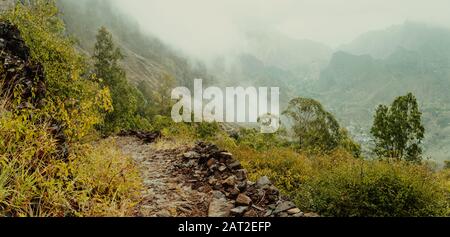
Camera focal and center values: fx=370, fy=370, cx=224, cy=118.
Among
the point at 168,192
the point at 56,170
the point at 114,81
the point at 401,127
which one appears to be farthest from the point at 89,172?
the point at 401,127

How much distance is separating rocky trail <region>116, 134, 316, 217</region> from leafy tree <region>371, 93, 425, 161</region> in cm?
2535

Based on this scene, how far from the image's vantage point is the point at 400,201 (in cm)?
709

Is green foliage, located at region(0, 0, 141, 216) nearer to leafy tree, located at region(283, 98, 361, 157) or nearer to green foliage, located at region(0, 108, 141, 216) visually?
green foliage, located at region(0, 108, 141, 216)

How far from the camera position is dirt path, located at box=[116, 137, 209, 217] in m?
7.01

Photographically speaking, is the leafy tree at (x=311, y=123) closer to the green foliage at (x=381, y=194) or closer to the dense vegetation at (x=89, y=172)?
the dense vegetation at (x=89, y=172)

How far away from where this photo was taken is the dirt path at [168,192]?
701 centimetres

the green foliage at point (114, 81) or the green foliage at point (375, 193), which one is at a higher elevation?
the green foliage at point (114, 81)

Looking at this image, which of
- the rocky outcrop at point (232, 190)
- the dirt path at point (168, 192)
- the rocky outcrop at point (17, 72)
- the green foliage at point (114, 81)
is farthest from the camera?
the green foliage at point (114, 81)

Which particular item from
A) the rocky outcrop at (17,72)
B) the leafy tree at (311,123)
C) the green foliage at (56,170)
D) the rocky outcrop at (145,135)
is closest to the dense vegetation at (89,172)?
the green foliage at (56,170)

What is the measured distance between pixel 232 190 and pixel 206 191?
0.79m

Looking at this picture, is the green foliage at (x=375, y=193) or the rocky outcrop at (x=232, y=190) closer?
the rocky outcrop at (x=232, y=190)

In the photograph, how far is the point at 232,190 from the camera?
7871mm

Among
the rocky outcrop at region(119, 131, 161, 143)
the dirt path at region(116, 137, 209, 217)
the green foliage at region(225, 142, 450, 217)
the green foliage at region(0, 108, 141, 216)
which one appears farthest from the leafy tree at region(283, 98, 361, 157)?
the green foliage at region(0, 108, 141, 216)
